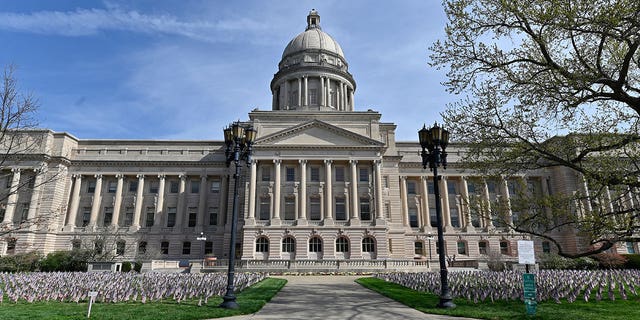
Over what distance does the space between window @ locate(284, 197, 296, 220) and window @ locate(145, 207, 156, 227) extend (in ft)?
65.4

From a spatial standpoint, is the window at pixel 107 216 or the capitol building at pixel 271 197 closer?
the capitol building at pixel 271 197

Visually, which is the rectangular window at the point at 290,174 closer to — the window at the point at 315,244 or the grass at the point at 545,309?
the window at the point at 315,244

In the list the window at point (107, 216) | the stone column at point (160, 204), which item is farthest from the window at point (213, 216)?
the window at point (107, 216)

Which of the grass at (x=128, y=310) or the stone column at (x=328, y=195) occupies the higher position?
the stone column at (x=328, y=195)

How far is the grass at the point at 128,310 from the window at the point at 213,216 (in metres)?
38.4

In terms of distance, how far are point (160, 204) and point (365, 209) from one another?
28257mm

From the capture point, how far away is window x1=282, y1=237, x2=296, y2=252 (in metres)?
43.1

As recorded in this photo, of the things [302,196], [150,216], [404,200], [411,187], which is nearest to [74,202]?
[150,216]

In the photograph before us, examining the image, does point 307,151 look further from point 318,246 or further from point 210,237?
point 210,237

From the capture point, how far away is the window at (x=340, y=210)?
4544 centimetres

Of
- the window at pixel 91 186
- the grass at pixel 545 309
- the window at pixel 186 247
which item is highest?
the window at pixel 91 186

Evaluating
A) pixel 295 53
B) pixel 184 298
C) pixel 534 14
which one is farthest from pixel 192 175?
pixel 534 14

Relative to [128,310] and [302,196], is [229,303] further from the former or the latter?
[302,196]

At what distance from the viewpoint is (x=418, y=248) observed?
51375 mm
